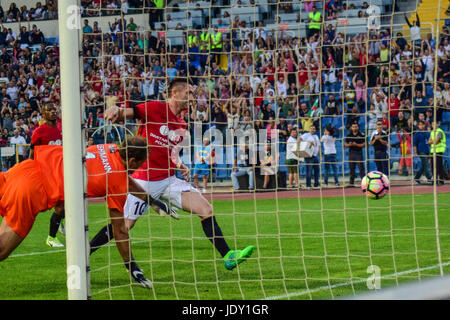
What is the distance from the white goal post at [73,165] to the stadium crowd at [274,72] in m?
2.38

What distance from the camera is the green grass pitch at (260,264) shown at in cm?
649

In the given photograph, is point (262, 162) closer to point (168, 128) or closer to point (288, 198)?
point (288, 198)

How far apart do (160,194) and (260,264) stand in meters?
1.54

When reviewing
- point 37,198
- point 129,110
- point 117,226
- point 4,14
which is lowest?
point 117,226

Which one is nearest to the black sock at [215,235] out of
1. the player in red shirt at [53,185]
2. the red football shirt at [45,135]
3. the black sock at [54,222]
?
the player in red shirt at [53,185]

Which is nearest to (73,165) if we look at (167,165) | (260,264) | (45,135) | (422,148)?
(167,165)

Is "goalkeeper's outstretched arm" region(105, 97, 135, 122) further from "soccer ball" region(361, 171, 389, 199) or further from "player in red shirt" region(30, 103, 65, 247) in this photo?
"soccer ball" region(361, 171, 389, 199)

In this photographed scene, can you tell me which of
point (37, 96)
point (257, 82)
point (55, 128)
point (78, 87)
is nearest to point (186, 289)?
point (78, 87)

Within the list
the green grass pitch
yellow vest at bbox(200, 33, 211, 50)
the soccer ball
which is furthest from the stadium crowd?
the green grass pitch

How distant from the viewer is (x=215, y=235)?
23.5 ft

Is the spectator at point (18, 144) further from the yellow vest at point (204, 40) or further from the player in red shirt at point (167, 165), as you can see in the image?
the player in red shirt at point (167, 165)

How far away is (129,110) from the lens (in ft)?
22.4

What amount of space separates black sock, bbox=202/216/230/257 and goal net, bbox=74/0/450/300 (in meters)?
0.16
